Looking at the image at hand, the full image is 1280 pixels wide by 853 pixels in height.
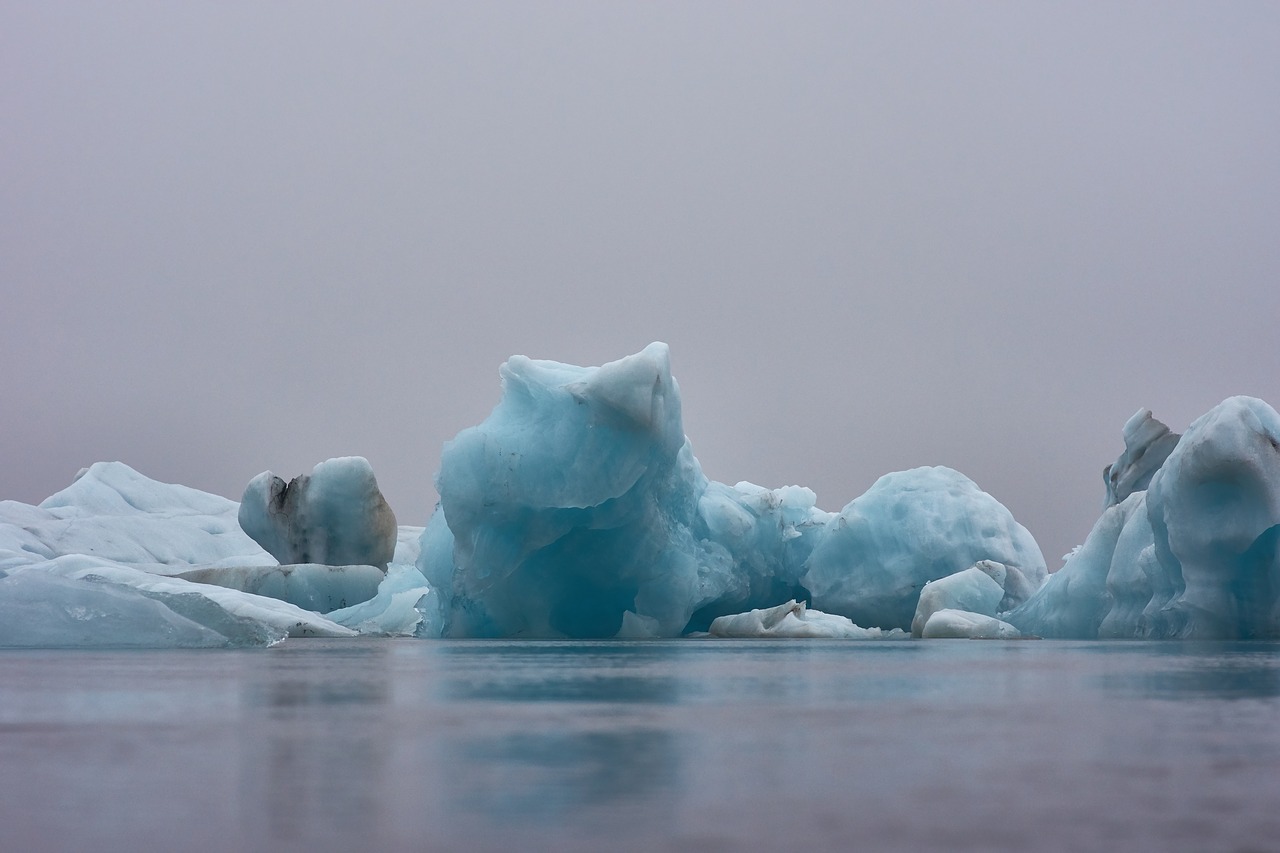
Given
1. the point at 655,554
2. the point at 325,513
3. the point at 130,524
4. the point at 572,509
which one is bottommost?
the point at 655,554

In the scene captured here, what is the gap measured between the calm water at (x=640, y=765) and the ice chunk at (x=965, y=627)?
356 inches

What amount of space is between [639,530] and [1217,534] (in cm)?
562

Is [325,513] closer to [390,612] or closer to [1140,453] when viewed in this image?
[390,612]

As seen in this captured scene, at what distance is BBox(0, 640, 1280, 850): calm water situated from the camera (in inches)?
78.7

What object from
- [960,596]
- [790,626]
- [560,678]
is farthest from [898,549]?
[560,678]

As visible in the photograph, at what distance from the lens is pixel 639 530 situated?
1463cm

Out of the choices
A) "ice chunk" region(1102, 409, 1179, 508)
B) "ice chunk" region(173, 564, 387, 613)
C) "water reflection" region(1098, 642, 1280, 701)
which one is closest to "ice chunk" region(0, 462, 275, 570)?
"ice chunk" region(173, 564, 387, 613)

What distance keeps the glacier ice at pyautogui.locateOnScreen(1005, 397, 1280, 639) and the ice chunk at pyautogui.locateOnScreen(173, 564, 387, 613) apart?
9.66 m

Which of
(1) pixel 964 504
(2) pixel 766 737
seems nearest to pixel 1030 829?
(2) pixel 766 737

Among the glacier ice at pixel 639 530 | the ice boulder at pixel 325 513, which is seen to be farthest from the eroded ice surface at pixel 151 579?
the glacier ice at pixel 639 530

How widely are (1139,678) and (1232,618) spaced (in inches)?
296

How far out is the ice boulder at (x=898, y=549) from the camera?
17.6 m

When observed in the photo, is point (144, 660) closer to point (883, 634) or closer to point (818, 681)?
point (818, 681)

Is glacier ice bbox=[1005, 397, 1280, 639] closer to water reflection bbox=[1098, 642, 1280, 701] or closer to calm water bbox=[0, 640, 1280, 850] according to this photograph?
water reflection bbox=[1098, 642, 1280, 701]
